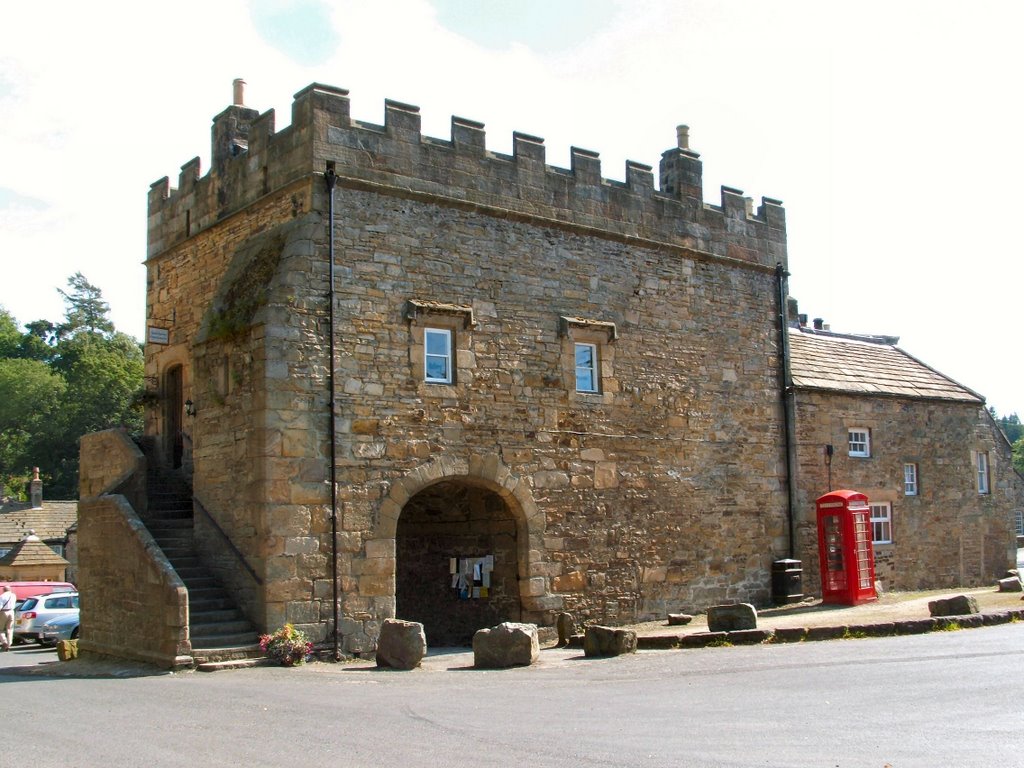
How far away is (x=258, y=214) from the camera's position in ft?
53.2

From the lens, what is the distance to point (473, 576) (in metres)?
17.7

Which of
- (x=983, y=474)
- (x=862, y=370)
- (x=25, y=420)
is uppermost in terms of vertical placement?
(x=25, y=420)

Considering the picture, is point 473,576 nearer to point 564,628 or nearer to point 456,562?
point 456,562

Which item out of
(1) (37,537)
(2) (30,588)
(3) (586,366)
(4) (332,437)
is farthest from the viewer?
(1) (37,537)

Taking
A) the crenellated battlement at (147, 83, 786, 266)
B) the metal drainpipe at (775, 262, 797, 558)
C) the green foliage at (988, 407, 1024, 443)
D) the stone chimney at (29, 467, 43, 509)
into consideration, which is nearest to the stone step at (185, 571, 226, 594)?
the crenellated battlement at (147, 83, 786, 266)

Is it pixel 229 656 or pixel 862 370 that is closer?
pixel 229 656

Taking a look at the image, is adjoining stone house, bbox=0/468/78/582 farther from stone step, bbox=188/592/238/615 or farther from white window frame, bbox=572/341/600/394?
white window frame, bbox=572/341/600/394

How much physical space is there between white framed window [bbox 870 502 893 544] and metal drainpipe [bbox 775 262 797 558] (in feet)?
8.38

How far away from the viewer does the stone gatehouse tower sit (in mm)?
14703

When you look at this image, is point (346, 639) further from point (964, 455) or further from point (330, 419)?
point (964, 455)

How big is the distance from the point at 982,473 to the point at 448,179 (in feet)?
49.8

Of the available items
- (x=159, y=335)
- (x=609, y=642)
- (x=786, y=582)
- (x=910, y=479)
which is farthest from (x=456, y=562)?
(x=910, y=479)

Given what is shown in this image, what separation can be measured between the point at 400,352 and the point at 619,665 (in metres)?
5.47

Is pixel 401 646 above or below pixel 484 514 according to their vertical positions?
below
